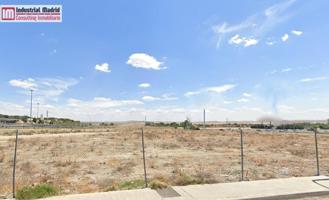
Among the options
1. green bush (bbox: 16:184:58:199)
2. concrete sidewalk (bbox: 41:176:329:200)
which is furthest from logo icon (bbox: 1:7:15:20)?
concrete sidewalk (bbox: 41:176:329:200)

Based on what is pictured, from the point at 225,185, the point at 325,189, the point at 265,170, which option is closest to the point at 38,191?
the point at 225,185

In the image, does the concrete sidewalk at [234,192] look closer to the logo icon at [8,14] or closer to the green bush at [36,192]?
the green bush at [36,192]

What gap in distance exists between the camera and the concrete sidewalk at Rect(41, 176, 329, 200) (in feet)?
25.8

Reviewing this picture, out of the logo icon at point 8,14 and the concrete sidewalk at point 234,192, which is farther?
the logo icon at point 8,14

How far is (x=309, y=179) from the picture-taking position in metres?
9.87

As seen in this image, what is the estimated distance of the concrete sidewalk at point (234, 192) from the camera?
7.85m

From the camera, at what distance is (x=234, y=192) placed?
27.2 ft

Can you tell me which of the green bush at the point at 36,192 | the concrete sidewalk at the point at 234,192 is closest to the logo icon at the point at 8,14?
the green bush at the point at 36,192

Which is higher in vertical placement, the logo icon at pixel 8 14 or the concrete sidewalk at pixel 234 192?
the logo icon at pixel 8 14

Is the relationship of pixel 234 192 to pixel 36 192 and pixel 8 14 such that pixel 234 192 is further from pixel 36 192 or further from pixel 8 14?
pixel 8 14

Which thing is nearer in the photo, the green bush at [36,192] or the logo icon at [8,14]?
the green bush at [36,192]

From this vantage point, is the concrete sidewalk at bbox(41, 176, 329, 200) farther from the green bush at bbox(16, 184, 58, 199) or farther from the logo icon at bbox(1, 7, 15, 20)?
the logo icon at bbox(1, 7, 15, 20)

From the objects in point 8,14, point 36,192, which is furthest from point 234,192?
point 8,14

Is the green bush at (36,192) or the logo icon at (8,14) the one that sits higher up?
the logo icon at (8,14)
